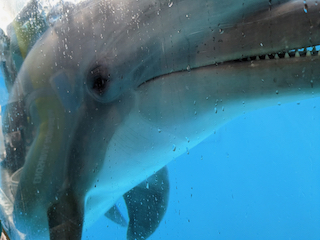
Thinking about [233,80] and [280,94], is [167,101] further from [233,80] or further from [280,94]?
[280,94]

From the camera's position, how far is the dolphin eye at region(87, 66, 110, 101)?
1992 millimetres

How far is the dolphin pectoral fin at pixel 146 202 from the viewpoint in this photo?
212 cm

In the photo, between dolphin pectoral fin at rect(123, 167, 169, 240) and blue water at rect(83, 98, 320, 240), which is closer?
blue water at rect(83, 98, 320, 240)

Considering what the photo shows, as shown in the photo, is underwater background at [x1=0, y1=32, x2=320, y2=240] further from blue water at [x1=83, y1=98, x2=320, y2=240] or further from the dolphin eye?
the dolphin eye

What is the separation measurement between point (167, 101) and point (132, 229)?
1.93 meters

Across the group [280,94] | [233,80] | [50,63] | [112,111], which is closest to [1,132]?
[50,63]

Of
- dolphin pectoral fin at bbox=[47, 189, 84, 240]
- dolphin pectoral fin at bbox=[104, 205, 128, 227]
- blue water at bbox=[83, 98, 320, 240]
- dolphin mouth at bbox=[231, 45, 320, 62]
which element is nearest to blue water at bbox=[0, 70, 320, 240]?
blue water at bbox=[83, 98, 320, 240]

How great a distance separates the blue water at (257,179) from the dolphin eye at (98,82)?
2.86 ft

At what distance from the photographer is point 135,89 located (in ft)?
6.33

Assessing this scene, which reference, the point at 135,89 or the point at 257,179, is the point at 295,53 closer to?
the point at 257,179

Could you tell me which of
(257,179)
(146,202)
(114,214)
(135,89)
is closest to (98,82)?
(135,89)

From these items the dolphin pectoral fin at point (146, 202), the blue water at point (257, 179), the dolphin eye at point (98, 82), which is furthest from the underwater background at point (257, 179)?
the dolphin eye at point (98, 82)

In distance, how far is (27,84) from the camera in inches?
90.5

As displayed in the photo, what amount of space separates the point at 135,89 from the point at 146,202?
102 centimetres
